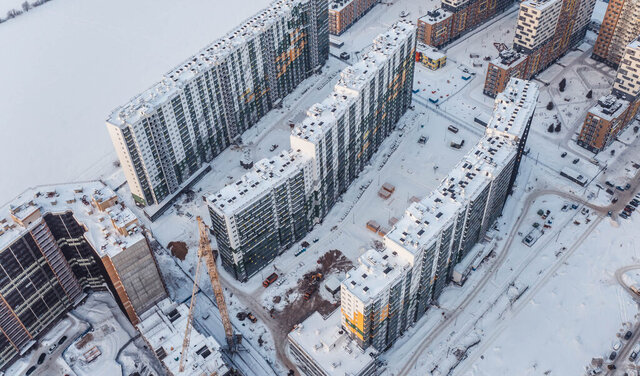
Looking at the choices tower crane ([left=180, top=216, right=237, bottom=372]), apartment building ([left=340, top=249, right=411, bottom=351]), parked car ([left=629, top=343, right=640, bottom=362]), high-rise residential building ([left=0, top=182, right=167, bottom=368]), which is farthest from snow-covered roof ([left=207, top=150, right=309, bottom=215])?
parked car ([left=629, top=343, right=640, bottom=362])

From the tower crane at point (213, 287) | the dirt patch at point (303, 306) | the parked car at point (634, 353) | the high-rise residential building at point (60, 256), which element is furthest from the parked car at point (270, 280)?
the parked car at point (634, 353)

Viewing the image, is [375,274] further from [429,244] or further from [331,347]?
[331,347]

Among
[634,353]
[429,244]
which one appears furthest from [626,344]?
[429,244]

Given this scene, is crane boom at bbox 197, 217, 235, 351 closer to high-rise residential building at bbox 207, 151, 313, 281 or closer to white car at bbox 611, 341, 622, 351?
high-rise residential building at bbox 207, 151, 313, 281

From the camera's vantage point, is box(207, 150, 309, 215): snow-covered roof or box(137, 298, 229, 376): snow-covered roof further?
box(207, 150, 309, 215): snow-covered roof

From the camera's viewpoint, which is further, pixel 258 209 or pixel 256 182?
pixel 256 182

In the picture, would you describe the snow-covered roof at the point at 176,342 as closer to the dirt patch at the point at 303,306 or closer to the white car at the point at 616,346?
the dirt patch at the point at 303,306
